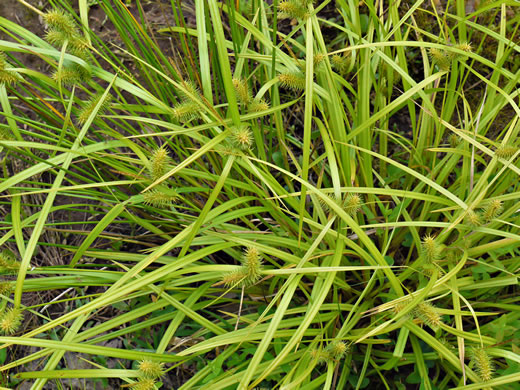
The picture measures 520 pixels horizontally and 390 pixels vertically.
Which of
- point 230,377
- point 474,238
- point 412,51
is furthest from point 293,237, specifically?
point 412,51

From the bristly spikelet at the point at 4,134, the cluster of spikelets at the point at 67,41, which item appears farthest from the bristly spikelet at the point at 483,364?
the bristly spikelet at the point at 4,134

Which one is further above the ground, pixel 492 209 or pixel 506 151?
pixel 506 151

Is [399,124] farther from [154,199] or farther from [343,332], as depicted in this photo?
[154,199]

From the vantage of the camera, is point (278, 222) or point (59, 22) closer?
point (59, 22)

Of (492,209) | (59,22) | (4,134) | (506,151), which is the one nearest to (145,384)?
(4,134)

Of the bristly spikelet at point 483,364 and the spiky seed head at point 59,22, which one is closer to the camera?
the spiky seed head at point 59,22

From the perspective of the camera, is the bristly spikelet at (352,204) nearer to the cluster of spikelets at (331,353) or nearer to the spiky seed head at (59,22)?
the cluster of spikelets at (331,353)

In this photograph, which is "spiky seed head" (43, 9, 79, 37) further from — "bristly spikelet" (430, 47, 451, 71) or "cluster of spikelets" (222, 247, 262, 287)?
"bristly spikelet" (430, 47, 451, 71)

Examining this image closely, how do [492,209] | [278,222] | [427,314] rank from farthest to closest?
1. [278,222]
2. [492,209]
3. [427,314]

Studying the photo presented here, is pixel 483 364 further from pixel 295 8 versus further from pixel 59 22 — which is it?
pixel 59 22
